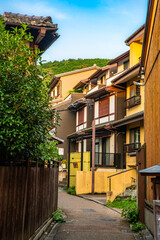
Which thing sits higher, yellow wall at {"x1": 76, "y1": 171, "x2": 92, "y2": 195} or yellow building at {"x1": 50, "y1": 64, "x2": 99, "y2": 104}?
yellow building at {"x1": 50, "y1": 64, "x2": 99, "y2": 104}

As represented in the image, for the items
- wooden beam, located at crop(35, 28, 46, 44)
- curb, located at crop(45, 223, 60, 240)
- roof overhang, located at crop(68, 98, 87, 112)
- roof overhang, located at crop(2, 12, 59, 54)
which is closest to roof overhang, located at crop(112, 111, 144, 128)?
roof overhang, located at crop(68, 98, 87, 112)

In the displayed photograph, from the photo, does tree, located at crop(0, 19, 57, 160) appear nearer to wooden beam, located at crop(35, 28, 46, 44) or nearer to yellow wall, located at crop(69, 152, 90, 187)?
wooden beam, located at crop(35, 28, 46, 44)

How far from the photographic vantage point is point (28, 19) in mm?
15992

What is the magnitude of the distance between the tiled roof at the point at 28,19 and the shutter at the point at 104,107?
612 inches

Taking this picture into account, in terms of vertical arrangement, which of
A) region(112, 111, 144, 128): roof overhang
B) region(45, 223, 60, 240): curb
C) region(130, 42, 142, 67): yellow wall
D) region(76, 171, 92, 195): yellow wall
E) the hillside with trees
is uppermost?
the hillside with trees

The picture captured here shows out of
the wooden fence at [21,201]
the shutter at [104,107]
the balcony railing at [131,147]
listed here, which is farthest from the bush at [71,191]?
the wooden fence at [21,201]

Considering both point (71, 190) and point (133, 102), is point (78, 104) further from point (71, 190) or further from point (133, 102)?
point (71, 190)

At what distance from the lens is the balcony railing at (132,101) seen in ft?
83.4

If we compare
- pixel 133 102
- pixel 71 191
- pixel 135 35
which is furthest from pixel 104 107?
pixel 71 191

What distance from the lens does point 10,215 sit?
6.75m

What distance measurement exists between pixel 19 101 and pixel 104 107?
2517 centimetres

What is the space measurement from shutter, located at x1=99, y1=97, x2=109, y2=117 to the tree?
23403 mm

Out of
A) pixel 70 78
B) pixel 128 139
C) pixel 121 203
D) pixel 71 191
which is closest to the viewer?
pixel 121 203

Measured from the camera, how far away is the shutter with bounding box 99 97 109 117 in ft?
102
